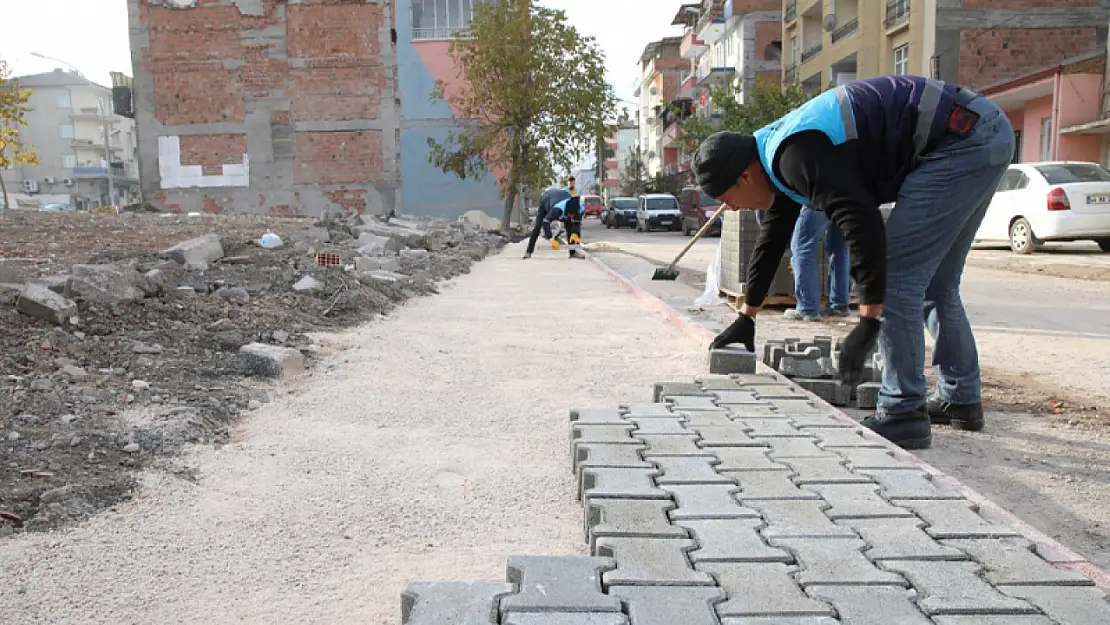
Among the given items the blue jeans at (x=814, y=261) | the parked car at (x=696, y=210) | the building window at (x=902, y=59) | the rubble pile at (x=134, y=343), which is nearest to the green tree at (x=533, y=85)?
the parked car at (x=696, y=210)

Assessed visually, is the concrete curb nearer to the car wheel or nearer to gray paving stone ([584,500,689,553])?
gray paving stone ([584,500,689,553])

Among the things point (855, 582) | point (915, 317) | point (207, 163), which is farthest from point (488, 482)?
point (207, 163)

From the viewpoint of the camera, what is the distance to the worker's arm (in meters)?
2.80

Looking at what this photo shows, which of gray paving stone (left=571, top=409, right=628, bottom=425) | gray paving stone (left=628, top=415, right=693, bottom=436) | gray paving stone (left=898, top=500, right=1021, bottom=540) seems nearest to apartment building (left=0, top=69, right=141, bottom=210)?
gray paving stone (left=571, top=409, right=628, bottom=425)

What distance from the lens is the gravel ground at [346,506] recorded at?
2.11 meters

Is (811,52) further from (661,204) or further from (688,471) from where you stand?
(688,471)

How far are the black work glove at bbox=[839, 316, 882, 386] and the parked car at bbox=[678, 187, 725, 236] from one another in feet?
70.3

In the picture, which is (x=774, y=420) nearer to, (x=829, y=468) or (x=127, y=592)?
(x=829, y=468)

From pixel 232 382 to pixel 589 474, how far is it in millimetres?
2377

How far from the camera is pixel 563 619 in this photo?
1.67 metres

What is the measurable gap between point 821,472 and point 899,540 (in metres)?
0.52

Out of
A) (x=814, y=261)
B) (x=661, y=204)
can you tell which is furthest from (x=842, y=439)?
(x=661, y=204)

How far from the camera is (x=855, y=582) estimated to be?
73.0 inches

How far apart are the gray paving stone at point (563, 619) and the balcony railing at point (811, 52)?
118 ft
